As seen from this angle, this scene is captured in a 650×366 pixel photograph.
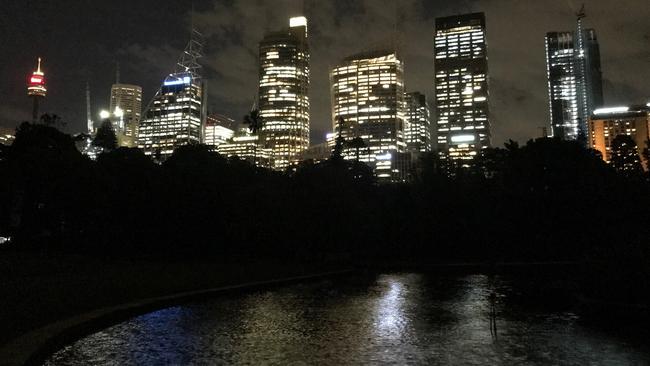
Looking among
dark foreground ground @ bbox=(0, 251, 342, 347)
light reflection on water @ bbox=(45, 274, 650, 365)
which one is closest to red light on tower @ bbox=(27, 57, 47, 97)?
dark foreground ground @ bbox=(0, 251, 342, 347)

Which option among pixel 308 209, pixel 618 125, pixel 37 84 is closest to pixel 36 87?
pixel 37 84

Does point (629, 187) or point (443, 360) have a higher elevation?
point (629, 187)

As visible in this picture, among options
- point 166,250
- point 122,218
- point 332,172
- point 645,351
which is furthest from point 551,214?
point 645,351

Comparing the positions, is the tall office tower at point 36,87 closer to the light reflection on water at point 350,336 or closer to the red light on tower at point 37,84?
the red light on tower at point 37,84

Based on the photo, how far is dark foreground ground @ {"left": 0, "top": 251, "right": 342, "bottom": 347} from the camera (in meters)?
13.8

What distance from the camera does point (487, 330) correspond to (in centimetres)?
1386

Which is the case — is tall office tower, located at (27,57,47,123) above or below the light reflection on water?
above

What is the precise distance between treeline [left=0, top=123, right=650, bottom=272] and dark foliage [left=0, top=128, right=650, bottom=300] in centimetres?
11

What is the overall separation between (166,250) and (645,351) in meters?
35.0

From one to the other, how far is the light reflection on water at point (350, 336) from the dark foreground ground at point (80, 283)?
1.66 meters

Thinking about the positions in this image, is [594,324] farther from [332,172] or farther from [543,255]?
[543,255]

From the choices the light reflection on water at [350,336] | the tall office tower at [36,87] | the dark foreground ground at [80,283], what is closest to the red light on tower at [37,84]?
the tall office tower at [36,87]

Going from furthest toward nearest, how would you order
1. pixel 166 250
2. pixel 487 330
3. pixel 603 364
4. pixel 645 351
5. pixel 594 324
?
1. pixel 166 250
2. pixel 594 324
3. pixel 487 330
4. pixel 645 351
5. pixel 603 364

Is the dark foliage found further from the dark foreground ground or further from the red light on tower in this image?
the red light on tower
